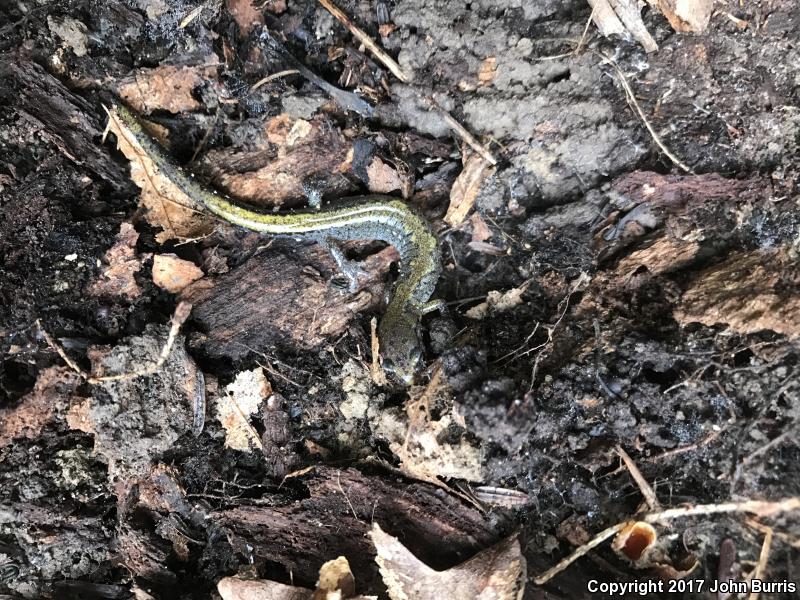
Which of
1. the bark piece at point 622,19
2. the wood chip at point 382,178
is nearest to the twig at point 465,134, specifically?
the wood chip at point 382,178

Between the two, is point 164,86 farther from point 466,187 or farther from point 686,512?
point 686,512

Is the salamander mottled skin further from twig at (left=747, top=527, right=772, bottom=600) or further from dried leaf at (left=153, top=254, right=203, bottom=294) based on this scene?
twig at (left=747, top=527, right=772, bottom=600)

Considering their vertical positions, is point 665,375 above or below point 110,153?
below

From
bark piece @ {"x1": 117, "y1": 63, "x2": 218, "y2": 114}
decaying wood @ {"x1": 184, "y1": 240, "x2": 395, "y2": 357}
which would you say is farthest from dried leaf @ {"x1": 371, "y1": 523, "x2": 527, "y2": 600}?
bark piece @ {"x1": 117, "y1": 63, "x2": 218, "y2": 114}

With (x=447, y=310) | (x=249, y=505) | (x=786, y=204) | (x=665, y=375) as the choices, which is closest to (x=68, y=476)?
(x=249, y=505)

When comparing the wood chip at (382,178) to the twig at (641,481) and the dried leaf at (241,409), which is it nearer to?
the dried leaf at (241,409)

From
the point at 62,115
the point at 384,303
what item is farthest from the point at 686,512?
the point at 62,115

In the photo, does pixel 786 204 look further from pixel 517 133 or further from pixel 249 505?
pixel 249 505
